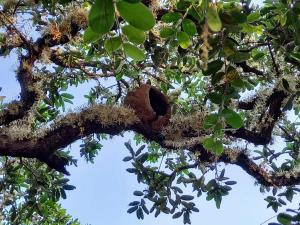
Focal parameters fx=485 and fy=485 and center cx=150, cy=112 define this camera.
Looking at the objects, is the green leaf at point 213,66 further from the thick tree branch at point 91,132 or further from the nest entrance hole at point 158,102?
the nest entrance hole at point 158,102

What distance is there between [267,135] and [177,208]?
106cm

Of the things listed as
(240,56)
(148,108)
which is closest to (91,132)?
(148,108)

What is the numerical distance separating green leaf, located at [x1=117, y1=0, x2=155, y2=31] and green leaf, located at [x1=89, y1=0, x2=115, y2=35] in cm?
4

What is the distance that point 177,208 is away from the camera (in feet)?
13.5

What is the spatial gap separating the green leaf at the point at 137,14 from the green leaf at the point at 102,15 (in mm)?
41

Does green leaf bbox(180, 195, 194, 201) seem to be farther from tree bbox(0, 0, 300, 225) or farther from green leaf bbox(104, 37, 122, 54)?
green leaf bbox(104, 37, 122, 54)

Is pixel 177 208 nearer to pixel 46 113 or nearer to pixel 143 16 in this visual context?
pixel 46 113

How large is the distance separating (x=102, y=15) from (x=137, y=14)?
0.10 meters

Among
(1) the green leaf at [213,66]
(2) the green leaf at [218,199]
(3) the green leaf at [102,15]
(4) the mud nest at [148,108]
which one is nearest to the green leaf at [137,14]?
(3) the green leaf at [102,15]

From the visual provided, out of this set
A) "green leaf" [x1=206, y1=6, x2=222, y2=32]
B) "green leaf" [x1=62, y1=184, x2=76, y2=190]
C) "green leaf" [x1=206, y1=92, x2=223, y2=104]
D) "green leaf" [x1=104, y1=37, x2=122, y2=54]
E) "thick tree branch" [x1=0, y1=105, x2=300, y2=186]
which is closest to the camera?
"green leaf" [x1=206, y1=6, x2=222, y2=32]

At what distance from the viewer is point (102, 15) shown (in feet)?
4.16

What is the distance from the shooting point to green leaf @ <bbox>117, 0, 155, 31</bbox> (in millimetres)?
1283

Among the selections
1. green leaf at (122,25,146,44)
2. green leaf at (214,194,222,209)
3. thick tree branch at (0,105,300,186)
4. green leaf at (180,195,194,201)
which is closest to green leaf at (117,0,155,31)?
green leaf at (122,25,146,44)

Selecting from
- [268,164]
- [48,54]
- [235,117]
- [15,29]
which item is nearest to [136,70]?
[48,54]
